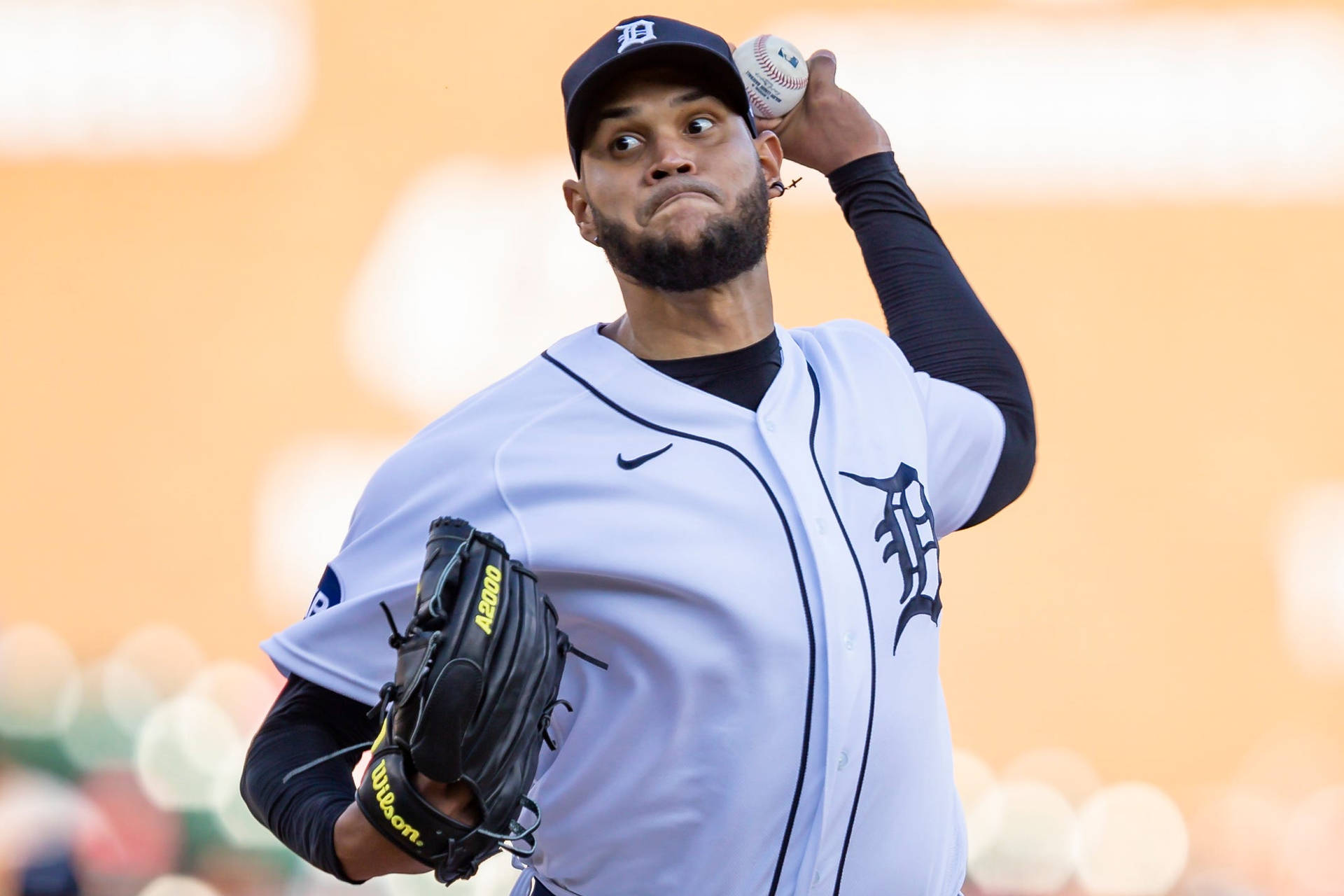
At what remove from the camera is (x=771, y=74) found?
5.67 feet

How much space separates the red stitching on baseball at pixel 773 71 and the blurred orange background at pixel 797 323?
221cm

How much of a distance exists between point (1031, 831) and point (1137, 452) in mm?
1129

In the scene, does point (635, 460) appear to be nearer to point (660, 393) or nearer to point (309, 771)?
point (660, 393)

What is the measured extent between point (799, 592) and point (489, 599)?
35cm

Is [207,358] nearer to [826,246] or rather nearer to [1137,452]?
[826,246]

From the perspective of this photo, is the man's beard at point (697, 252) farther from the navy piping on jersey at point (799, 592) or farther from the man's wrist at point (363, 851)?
the man's wrist at point (363, 851)

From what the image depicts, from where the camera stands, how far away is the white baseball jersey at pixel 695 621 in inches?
50.2

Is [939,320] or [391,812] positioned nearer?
[391,812]

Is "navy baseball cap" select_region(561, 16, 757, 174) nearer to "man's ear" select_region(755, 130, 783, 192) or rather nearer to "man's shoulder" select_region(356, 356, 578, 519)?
"man's ear" select_region(755, 130, 783, 192)

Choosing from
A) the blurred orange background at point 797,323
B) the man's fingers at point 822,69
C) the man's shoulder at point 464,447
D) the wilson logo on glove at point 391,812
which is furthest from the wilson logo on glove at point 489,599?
the blurred orange background at point 797,323

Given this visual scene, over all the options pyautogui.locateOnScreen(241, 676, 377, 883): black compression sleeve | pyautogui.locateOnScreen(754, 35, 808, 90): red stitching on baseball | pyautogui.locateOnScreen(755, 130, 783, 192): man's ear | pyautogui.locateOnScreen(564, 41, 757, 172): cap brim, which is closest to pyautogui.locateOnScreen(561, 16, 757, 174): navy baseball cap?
pyautogui.locateOnScreen(564, 41, 757, 172): cap brim

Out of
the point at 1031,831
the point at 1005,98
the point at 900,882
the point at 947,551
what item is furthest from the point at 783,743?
the point at 1005,98

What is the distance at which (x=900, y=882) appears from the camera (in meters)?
1.35

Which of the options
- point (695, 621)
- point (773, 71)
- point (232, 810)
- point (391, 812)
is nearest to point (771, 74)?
point (773, 71)
